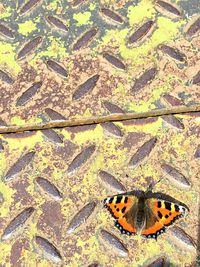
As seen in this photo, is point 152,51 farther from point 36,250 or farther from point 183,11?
point 36,250

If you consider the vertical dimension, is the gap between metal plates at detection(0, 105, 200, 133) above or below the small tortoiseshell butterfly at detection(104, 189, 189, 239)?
above

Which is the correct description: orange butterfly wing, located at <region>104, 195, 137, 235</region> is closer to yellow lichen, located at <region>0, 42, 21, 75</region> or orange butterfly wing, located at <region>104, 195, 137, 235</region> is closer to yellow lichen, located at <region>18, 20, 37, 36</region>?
yellow lichen, located at <region>0, 42, 21, 75</region>

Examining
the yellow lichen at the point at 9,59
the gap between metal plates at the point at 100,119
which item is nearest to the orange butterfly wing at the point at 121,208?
the gap between metal plates at the point at 100,119

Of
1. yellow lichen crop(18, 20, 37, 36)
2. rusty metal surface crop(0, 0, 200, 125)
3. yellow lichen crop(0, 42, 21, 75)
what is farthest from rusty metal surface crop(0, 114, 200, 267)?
yellow lichen crop(18, 20, 37, 36)

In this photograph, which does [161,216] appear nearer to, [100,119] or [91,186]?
[91,186]

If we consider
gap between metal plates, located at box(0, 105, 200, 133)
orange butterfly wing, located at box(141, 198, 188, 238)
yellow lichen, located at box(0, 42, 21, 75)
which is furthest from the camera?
yellow lichen, located at box(0, 42, 21, 75)

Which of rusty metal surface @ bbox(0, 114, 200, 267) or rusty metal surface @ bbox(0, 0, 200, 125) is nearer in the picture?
rusty metal surface @ bbox(0, 114, 200, 267)

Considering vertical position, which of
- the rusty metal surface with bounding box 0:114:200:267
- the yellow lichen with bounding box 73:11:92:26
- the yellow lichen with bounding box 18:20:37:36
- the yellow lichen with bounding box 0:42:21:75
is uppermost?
the yellow lichen with bounding box 73:11:92:26
